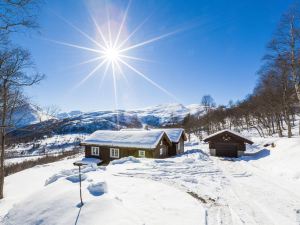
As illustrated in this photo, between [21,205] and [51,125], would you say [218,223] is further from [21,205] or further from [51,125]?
[21,205]

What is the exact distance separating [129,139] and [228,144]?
49.8ft

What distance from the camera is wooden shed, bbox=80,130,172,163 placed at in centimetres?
2658

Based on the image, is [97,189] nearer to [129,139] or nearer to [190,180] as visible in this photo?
[190,180]

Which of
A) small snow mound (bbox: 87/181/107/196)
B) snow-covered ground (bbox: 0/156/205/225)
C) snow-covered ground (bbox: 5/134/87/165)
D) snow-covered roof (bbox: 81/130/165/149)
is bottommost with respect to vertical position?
snow-covered ground (bbox: 5/134/87/165)

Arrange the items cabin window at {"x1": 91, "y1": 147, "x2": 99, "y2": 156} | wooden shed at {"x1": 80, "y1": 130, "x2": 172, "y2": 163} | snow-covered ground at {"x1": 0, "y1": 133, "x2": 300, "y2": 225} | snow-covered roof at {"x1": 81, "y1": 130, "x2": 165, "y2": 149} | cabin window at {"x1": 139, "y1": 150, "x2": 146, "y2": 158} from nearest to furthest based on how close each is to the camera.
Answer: snow-covered ground at {"x1": 0, "y1": 133, "x2": 300, "y2": 225}
cabin window at {"x1": 139, "y1": 150, "x2": 146, "y2": 158}
wooden shed at {"x1": 80, "y1": 130, "x2": 172, "y2": 163}
snow-covered roof at {"x1": 81, "y1": 130, "x2": 165, "y2": 149}
cabin window at {"x1": 91, "y1": 147, "x2": 99, "y2": 156}

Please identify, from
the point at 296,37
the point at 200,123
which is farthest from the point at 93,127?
the point at 296,37

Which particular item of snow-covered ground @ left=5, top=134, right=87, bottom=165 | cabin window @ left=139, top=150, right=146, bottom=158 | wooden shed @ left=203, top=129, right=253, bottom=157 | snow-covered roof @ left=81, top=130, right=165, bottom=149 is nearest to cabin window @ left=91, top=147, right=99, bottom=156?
snow-covered roof @ left=81, top=130, right=165, bottom=149

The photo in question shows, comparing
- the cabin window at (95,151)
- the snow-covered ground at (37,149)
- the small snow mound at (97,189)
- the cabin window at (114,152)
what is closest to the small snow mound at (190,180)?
the small snow mound at (97,189)

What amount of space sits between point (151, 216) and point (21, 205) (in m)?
5.53

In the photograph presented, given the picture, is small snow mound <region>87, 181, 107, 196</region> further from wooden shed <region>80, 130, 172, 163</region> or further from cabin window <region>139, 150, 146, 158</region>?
cabin window <region>139, 150, 146, 158</region>

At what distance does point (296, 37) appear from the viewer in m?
15.8

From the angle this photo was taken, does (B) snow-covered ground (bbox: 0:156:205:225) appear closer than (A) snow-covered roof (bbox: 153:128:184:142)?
Yes

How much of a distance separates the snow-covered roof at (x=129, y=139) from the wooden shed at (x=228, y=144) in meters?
8.53

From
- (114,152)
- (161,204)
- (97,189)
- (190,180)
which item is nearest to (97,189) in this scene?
(97,189)
